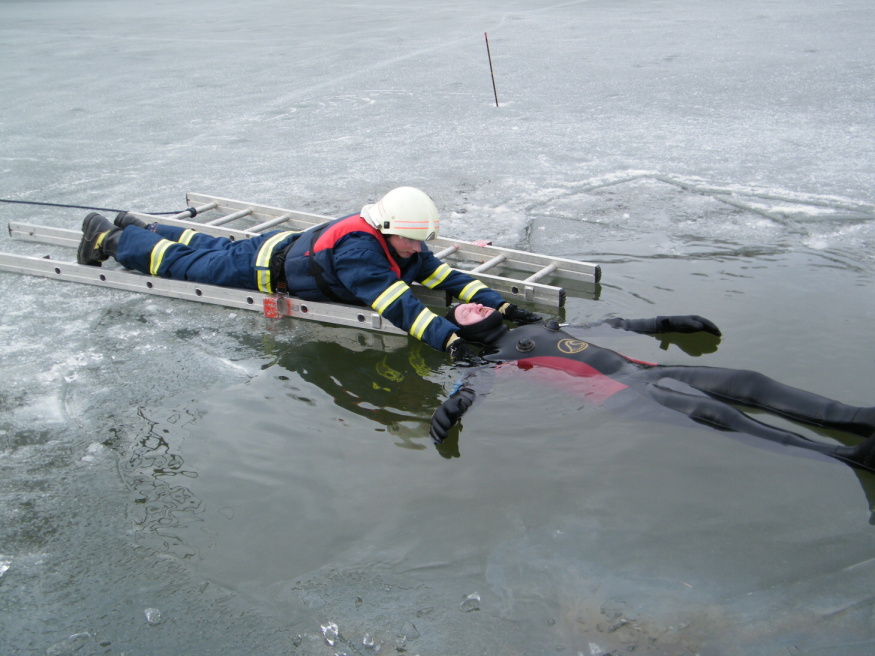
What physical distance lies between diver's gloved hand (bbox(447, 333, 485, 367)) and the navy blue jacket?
0.06 meters

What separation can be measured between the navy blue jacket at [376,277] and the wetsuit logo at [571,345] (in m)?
0.62

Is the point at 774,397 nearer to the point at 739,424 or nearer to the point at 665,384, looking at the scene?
the point at 739,424

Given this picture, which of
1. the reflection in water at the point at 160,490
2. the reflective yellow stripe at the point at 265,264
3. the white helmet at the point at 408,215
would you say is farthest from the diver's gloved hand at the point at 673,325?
the reflection in water at the point at 160,490

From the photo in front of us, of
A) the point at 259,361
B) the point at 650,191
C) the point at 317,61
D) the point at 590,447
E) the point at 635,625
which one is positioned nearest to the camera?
the point at 635,625

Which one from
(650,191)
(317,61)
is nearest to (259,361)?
(650,191)

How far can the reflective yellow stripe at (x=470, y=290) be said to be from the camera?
5.21m

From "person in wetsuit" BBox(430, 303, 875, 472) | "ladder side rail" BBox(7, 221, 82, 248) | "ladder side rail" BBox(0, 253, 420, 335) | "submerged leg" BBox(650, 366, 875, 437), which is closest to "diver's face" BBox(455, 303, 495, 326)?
"person in wetsuit" BBox(430, 303, 875, 472)

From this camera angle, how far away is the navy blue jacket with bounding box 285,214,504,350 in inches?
184

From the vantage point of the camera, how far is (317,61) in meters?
12.6

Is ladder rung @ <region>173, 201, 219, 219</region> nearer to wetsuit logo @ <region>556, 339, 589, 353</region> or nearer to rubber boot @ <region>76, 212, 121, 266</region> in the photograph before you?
rubber boot @ <region>76, 212, 121, 266</region>

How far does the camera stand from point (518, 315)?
500 centimetres

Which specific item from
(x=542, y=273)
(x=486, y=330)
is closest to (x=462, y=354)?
(x=486, y=330)

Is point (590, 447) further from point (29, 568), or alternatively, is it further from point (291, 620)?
point (29, 568)

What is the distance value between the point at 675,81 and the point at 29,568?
9529 mm
